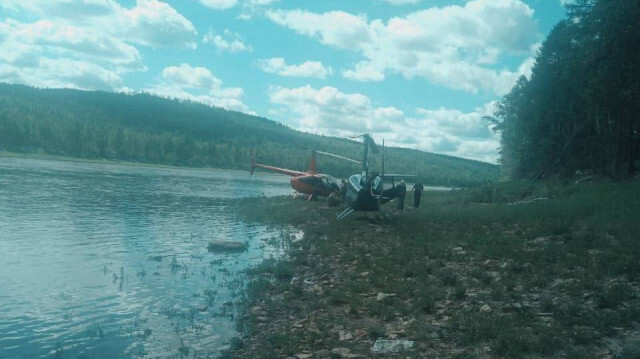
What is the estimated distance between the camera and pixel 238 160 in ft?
568

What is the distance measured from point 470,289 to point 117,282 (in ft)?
35.0

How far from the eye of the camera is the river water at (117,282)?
371 inches

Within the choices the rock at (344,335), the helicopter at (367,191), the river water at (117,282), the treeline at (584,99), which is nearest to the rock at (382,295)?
the rock at (344,335)

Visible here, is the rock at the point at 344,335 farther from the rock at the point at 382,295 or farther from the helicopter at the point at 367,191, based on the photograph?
the helicopter at the point at 367,191

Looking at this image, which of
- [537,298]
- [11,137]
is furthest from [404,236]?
[11,137]

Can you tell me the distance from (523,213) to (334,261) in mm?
11804

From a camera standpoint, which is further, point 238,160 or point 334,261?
point 238,160

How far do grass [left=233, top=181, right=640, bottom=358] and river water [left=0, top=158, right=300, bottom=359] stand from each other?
1.41 meters

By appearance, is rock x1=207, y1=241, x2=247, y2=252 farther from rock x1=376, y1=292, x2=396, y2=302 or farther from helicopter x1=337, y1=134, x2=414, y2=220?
rock x1=376, y1=292, x2=396, y2=302

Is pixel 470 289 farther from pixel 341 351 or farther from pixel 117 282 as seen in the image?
pixel 117 282

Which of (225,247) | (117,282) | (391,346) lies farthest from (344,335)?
(225,247)

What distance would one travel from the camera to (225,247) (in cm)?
1997

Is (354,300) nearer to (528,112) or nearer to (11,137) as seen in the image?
(528,112)

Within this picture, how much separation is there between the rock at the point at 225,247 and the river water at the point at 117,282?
0.48 metres
